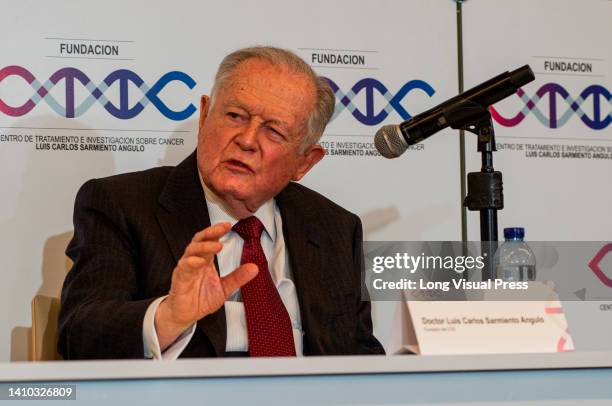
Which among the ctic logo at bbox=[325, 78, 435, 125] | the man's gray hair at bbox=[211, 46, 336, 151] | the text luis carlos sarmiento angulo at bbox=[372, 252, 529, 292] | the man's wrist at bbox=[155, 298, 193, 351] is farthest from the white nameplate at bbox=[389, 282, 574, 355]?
the ctic logo at bbox=[325, 78, 435, 125]

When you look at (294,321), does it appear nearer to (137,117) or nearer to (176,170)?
(176,170)

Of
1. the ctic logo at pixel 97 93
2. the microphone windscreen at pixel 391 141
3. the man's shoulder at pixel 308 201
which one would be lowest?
the man's shoulder at pixel 308 201

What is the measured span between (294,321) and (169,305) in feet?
2.39

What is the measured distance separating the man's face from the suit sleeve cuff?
55 cm

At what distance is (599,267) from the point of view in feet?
11.4

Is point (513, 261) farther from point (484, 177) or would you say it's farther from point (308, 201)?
point (308, 201)

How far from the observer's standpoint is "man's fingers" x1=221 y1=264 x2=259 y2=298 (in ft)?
5.78

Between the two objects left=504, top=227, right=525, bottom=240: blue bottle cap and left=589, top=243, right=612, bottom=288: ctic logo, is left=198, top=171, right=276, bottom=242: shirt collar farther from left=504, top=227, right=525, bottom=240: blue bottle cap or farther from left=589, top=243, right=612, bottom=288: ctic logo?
left=589, top=243, right=612, bottom=288: ctic logo

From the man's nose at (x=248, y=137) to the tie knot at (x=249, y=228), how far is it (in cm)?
22

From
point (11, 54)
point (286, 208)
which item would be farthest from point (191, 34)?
point (286, 208)

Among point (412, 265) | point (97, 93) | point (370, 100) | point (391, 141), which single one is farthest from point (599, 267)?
point (97, 93)

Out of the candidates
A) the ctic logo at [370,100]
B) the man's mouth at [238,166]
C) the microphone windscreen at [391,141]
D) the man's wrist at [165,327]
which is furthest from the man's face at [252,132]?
the ctic logo at [370,100]

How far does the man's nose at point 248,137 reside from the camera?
244cm

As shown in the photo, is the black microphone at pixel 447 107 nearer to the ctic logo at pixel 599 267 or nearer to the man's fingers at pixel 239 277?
the man's fingers at pixel 239 277
